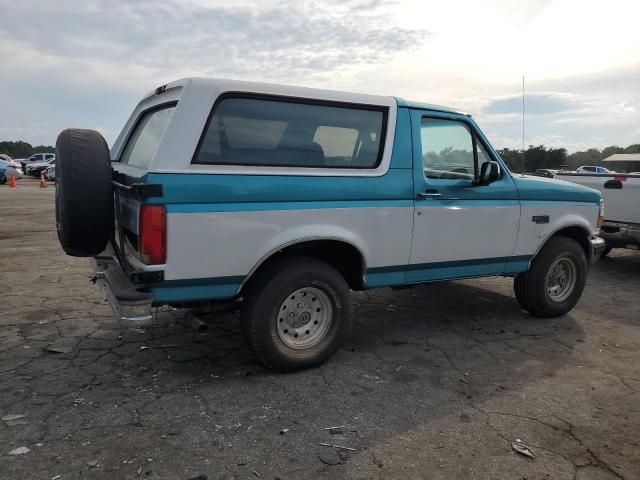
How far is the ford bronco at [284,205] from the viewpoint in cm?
315

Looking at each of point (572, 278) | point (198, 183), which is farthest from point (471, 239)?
point (198, 183)

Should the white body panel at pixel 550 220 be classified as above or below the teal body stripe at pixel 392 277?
above

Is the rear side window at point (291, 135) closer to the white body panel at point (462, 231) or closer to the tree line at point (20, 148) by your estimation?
the white body panel at point (462, 231)

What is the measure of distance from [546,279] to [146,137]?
13.5 ft

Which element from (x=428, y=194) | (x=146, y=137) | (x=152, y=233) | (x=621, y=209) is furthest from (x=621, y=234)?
(x=152, y=233)

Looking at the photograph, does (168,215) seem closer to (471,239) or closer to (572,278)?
(471,239)

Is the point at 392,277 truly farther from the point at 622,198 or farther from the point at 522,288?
the point at 622,198

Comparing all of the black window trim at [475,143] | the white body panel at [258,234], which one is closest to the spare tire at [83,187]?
the white body panel at [258,234]

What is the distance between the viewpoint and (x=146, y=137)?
13.5ft

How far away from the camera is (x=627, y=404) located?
3.40 metres

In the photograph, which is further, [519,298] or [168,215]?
[519,298]

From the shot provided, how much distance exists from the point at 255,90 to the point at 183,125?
0.60m

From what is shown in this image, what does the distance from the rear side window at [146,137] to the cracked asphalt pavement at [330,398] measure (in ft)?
5.13

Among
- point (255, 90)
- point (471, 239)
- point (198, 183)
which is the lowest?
point (471, 239)
